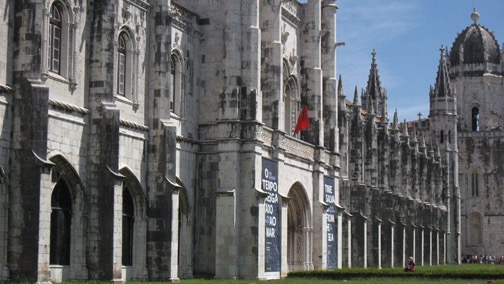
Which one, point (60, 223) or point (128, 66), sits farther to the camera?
point (128, 66)

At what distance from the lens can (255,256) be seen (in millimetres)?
49438

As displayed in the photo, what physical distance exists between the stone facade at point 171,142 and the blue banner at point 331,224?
5.8 inches

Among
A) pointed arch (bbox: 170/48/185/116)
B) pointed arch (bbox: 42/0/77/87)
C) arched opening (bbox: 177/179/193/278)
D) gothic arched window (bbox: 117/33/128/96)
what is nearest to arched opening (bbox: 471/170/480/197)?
arched opening (bbox: 177/179/193/278)

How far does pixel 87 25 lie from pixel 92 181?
20.1 feet

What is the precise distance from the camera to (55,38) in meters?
39.1

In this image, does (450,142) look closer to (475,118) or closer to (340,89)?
(475,118)

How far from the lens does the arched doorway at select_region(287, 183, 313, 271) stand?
59781 millimetres

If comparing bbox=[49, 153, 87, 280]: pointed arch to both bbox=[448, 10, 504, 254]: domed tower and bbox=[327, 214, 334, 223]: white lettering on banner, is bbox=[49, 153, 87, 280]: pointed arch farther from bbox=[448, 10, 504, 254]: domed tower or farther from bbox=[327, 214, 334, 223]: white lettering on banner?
bbox=[448, 10, 504, 254]: domed tower

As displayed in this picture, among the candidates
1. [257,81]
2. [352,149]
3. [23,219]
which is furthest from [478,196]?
Result: [23,219]

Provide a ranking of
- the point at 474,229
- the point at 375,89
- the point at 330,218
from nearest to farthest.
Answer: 1. the point at 330,218
2. the point at 375,89
3. the point at 474,229

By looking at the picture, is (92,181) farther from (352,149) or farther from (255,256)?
(352,149)

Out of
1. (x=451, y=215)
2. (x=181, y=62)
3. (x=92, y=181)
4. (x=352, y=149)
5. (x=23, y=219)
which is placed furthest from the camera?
(x=451, y=215)

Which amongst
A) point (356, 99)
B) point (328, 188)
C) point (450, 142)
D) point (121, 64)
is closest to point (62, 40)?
point (121, 64)

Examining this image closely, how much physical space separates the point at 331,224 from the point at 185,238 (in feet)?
52.5
